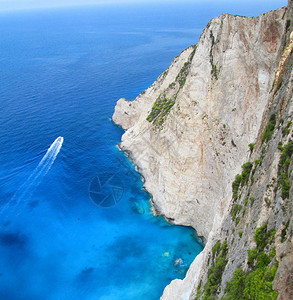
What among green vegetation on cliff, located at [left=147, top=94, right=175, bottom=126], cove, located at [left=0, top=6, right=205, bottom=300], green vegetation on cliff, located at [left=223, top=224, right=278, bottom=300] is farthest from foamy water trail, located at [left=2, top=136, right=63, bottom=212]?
green vegetation on cliff, located at [left=223, top=224, right=278, bottom=300]

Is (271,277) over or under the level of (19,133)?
under

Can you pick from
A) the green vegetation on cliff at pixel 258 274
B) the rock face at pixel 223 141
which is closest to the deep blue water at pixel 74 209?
the rock face at pixel 223 141

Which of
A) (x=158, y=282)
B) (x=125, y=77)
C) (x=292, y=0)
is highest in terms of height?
(x=125, y=77)

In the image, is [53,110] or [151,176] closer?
[151,176]

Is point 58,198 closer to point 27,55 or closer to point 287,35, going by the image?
point 287,35

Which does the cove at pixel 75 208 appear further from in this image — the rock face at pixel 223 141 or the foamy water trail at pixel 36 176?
the rock face at pixel 223 141

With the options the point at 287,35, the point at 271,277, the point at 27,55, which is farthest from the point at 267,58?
the point at 27,55

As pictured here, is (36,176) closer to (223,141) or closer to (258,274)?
(223,141)
